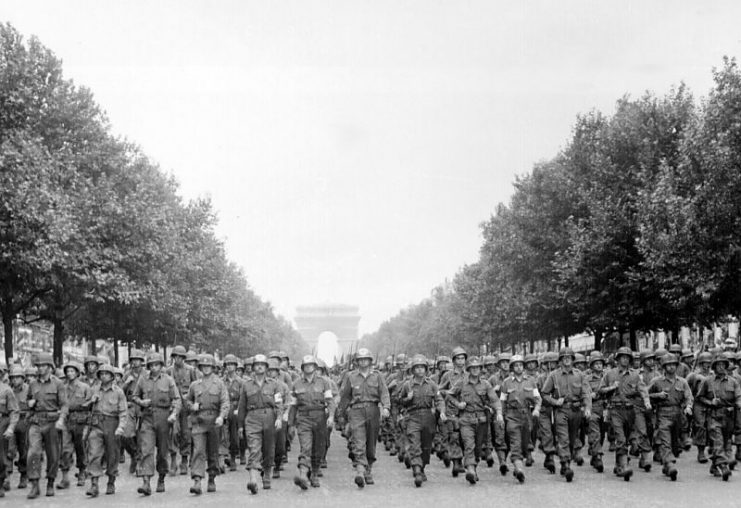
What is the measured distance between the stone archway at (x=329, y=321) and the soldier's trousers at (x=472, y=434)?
496 ft

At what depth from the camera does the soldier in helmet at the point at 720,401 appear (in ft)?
53.2

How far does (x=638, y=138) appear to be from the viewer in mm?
34688

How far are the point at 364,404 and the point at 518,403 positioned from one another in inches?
99.3

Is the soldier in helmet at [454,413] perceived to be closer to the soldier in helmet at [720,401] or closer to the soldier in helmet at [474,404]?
the soldier in helmet at [474,404]

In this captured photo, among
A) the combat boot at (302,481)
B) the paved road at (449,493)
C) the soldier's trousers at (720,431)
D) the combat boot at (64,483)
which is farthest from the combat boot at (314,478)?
the soldier's trousers at (720,431)

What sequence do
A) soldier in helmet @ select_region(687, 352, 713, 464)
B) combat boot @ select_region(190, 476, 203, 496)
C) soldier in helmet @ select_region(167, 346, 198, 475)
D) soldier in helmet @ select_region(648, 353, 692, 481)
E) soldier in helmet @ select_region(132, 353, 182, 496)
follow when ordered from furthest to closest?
soldier in helmet @ select_region(167, 346, 198, 475) < soldier in helmet @ select_region(687, 352, 713, 464) < soldier in helmet @ select_region(648, 353, 692, 481) < soldier in helmet @ select_region(132, 353, 182, 496) < combat boot @ select_region(190, 476, 203, 496)

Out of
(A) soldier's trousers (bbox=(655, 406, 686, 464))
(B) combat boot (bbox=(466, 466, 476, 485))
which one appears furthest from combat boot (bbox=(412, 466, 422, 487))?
(A) soldier's trousers (bbox=(655, 406, 686, 464))

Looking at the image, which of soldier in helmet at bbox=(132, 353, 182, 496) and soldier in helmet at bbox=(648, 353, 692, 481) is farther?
soldier in helmet at bbox=(648, 353, 692, 481)

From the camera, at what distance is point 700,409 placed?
17422 millimetres

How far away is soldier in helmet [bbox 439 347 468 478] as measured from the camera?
54.7 feet

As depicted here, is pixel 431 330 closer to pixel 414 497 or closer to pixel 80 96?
pixel 80 96

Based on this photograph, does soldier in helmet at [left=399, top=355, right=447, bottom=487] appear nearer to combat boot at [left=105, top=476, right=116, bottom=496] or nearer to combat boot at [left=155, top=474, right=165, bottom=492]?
combat boot at [left=155, top=474, right=165, bottom=492]

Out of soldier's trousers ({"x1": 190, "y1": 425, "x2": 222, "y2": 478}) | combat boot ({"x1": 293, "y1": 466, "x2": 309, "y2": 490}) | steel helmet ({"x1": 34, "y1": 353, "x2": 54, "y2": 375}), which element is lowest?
combat boot ({"x1": 293, "y1": 466, "x2": 309, "y2": 490})

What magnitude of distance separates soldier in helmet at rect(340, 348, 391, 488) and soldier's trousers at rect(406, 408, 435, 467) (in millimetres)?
599
